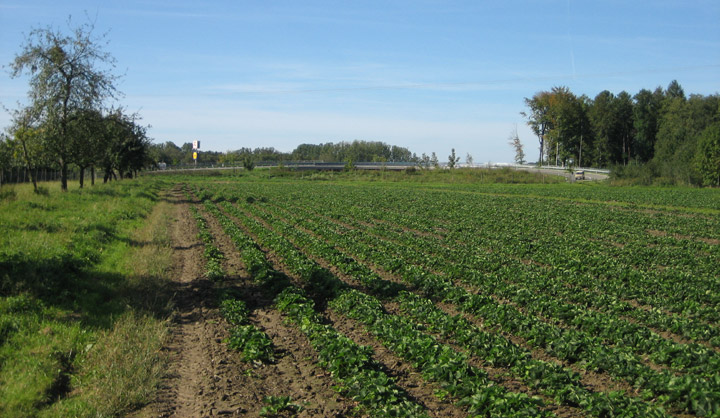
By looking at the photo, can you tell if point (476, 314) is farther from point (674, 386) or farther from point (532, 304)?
point (674, 386)

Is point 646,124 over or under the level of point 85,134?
over

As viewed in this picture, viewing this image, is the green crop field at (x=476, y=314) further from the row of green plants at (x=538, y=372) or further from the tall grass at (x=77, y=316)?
the tall grass at (x=77, y=316)

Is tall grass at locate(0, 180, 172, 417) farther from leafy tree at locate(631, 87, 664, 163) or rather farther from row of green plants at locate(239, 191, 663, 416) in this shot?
leafy tree at locate(631, 87, 664, 163)

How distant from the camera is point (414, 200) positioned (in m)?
42.1

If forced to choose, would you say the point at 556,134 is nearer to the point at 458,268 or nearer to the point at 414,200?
the point at 414,200

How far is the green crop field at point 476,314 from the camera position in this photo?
719 cm

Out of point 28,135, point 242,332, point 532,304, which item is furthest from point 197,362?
point 28,135

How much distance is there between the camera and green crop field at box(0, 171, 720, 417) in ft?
23.6

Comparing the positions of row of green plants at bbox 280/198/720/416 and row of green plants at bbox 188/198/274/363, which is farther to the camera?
row of green plants at bbox 188/198/274/363

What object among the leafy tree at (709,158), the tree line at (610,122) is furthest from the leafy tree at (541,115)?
the leafy tree at (709,158)

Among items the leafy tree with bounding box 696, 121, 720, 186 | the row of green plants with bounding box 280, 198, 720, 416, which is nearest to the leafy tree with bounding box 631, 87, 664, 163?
the leafy tree with bounding box 696, 121, 720, 186

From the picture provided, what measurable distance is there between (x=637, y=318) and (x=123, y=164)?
52079 millimetres

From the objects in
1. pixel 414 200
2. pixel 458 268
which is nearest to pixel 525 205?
pixel 414 200

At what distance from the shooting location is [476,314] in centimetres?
1117
